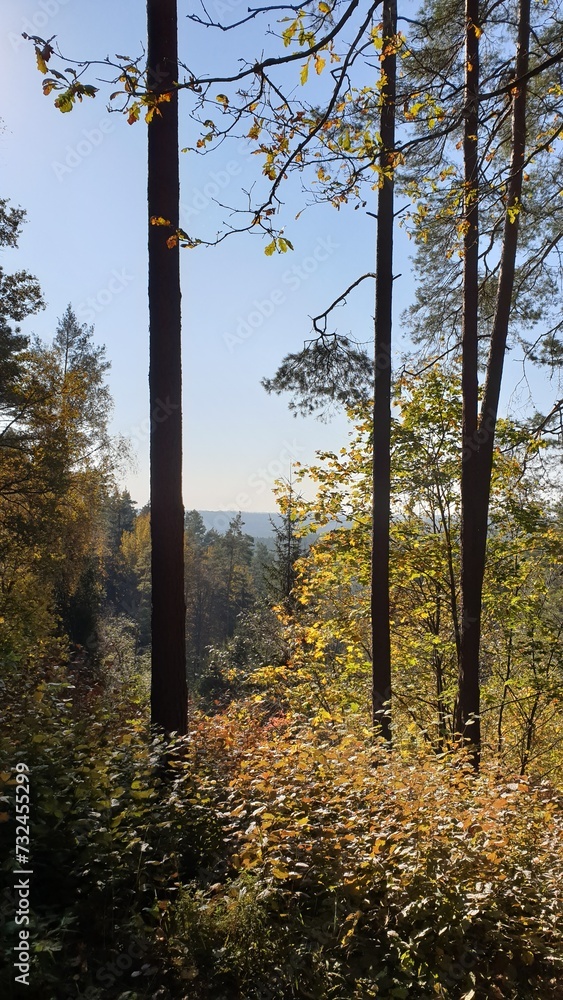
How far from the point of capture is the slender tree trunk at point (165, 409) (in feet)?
17.0

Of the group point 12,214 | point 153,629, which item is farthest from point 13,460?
point 153,629

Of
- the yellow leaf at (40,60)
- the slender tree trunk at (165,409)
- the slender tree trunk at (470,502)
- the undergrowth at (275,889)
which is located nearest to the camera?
the yellow leaf at (40,60)

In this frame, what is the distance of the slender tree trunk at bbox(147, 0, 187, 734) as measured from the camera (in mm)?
5188

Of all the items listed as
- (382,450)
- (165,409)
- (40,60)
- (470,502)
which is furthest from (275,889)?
(382,450)

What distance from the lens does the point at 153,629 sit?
523 centimetres

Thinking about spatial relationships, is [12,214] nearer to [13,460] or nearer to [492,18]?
[13,460]

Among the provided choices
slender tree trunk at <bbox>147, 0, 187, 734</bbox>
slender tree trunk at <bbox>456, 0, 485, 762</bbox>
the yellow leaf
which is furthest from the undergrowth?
slender tree trunk at <bbox>456, 0, 485, 762</bbox>

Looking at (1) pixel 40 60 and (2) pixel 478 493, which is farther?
(2) pixel 478 493

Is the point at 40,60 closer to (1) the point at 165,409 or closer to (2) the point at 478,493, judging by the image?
(1) the point at 165,409

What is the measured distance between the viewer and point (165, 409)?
5320 millimetres

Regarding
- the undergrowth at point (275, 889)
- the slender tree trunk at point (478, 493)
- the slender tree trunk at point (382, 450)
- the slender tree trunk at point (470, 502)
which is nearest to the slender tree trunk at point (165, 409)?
the undergrowth at point (275, 889)


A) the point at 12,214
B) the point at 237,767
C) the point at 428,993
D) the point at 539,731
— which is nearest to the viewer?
the point at 428,993

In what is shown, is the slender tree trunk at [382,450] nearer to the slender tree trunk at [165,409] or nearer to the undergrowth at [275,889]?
the slender tree trunk at [165,409]

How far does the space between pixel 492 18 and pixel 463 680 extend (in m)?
8.90
